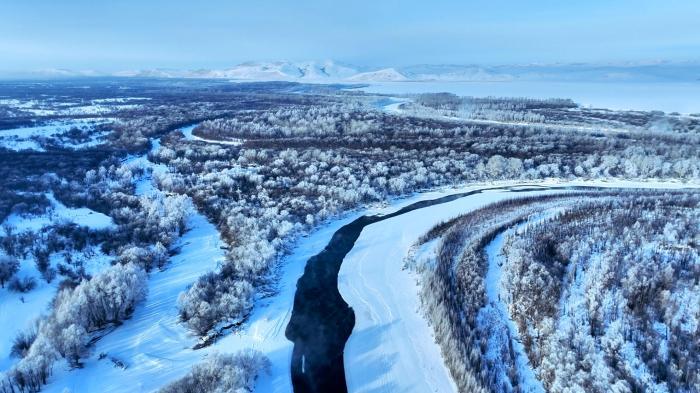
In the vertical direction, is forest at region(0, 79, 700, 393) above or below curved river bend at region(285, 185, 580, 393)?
above

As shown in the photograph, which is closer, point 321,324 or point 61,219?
point 321,324

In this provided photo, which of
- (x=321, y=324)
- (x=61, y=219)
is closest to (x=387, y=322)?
(x=321, y=324)

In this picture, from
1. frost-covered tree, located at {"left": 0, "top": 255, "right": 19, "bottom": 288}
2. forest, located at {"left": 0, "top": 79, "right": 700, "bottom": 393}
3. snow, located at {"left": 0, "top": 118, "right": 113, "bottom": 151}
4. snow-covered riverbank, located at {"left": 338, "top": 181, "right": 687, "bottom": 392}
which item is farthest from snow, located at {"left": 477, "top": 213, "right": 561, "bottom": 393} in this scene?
snow, located at {"left": 0, "top": 118, "right": 113, "bottom": 151}

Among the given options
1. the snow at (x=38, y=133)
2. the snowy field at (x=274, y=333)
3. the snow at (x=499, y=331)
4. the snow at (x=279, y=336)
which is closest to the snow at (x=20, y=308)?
the snowy field at (x=274, y=333)

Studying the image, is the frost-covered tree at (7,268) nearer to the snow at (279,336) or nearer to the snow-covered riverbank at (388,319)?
the snow at (279,336)

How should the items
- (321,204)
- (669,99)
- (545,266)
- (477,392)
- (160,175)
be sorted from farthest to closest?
(669,99) → (160,175) → (321,204) → (545,266) → (477,392)

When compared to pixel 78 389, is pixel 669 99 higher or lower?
higher

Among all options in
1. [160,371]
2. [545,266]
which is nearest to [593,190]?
[545,266]

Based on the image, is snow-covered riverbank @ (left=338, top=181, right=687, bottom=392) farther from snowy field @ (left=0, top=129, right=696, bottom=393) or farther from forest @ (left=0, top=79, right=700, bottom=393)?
forest @ (left=0, top=79, right=700, bottom=393)

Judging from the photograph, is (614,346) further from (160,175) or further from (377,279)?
(160,175)

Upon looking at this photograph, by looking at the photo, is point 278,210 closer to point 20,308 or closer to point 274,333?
point 274,333

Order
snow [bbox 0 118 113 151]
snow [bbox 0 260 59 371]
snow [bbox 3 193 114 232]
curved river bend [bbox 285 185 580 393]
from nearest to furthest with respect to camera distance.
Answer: curved river bend [bbox 285 185 580 393] < snow [bbox 0 260 59 371] < snow [bbox 3 193 114 232] < snow [bbox 0 118 113 151]
